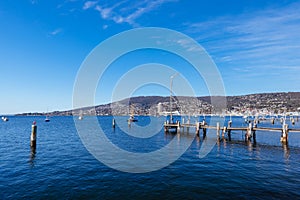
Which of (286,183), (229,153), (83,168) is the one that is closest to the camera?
(286,183)

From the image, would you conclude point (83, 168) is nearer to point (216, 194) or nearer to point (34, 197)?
point (34, 197)

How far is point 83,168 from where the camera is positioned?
19.8 meters

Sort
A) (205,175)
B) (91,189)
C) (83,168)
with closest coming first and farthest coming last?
(91,189)
(205,175)
(83,168)

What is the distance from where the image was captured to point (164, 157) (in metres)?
24.8

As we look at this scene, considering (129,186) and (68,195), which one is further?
(129,186)

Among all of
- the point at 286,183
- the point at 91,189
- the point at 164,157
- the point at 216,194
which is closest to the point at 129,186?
the point at 91,189

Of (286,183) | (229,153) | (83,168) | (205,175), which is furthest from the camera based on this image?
(229,153)

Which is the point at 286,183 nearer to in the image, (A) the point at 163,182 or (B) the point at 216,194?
(B) the point at 216,194

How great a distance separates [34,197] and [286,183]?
729 inches

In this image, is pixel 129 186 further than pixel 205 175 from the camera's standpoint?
No

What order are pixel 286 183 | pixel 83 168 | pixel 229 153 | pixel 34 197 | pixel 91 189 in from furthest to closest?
1. pixel 229 153
2. pixel 83 168
3. pixel 286 183
4. pixel 91 189
5. pixel 34 197

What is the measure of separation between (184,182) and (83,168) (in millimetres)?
10401

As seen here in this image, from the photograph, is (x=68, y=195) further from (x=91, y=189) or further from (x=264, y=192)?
(x=264, y=192)

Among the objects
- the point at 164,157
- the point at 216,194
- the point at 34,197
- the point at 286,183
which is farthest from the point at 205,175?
the point at 34,197
